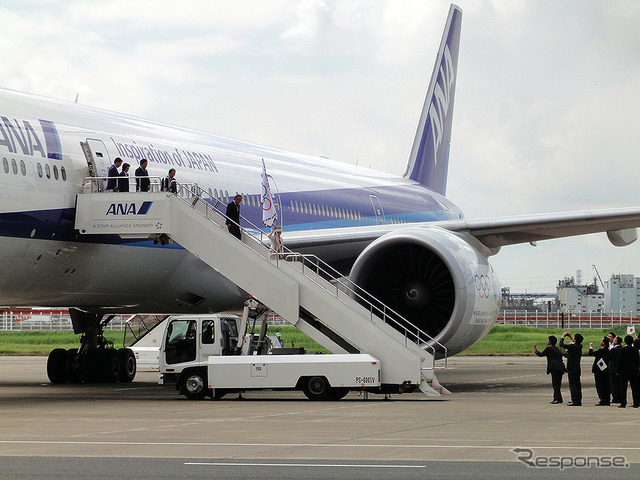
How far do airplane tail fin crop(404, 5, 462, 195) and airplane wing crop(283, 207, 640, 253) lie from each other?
857cm

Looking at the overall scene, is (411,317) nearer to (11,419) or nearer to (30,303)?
(30,303)

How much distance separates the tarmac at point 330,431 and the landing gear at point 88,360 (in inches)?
112

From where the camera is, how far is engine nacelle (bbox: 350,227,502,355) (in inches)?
648

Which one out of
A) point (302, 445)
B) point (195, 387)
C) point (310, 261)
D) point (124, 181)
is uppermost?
point (124, 181)

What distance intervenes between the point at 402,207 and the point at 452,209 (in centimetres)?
374

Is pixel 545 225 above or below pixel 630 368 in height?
above

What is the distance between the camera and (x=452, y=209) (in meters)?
27.7

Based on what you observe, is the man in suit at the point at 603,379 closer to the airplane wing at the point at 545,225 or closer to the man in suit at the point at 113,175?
the airplane wing at the point at 545,225

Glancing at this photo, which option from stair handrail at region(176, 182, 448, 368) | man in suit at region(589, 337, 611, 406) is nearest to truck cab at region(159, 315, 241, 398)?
stair handrail at region(176, 182, 448, 368)

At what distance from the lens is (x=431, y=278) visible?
1736cm

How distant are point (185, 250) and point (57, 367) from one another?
5.12 m

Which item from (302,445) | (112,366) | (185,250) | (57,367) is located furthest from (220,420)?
(57,367)

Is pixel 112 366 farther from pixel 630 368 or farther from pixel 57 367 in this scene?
pixel 630 368

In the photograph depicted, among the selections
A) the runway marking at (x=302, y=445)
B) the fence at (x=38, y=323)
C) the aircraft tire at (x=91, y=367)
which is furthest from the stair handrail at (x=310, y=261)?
the fence at (x=38, y=323)
